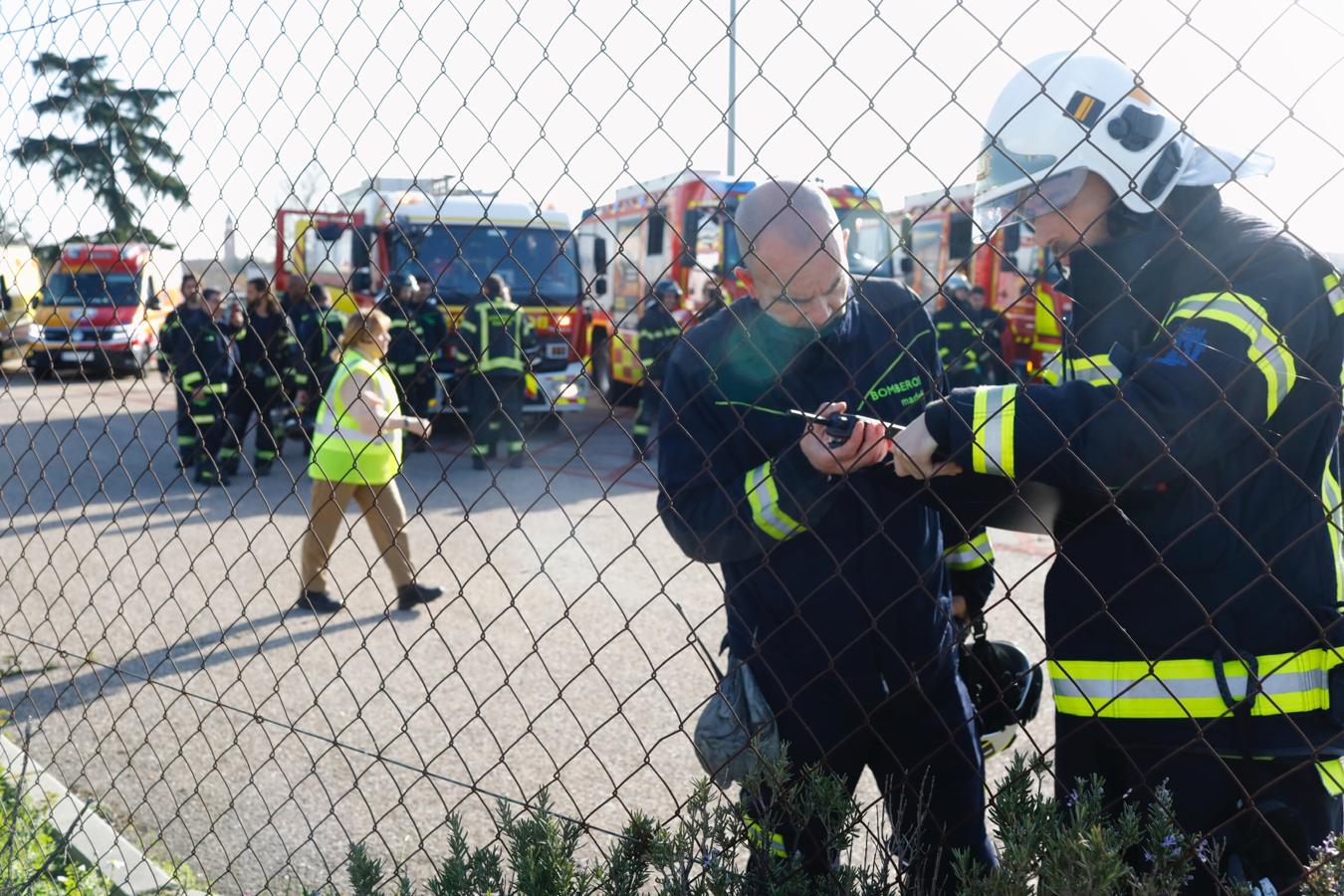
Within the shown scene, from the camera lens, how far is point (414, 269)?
12.2 meters

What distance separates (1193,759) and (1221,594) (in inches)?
10.4

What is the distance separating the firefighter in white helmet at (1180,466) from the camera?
1567 millimetres

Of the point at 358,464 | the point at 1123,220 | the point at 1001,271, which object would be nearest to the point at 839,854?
the point at 1123,220

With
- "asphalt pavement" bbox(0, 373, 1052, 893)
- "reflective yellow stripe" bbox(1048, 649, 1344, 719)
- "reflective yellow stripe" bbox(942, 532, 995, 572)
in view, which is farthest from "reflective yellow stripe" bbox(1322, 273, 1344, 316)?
"reflective yellow stripe" bbox(942, 532, 995, 572)

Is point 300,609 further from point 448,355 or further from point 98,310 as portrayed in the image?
point 98,310

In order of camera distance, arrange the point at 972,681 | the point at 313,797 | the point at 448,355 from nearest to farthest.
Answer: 1. the point at 972,681
2. the point at 313,797
3. the point at 448,355

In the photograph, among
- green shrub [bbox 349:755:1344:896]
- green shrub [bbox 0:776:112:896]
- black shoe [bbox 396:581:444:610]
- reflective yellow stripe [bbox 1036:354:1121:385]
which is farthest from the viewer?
black shoe [bbox 396:581:444:610]

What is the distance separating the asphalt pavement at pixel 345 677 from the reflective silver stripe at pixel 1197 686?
6.4 inches

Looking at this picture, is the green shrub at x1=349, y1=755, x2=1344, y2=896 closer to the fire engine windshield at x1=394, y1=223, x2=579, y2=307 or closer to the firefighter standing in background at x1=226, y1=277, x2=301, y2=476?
the firefighter standing in background at x1=226, y1=277, x2=301, y2=476

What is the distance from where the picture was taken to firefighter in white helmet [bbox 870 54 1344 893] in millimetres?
1567

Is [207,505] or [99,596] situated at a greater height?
[99,596]

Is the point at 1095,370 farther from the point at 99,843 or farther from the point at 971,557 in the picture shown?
the point at 99,843

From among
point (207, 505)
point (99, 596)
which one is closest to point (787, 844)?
point (99, 596)

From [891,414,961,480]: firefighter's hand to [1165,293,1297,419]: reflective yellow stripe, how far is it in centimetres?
40
